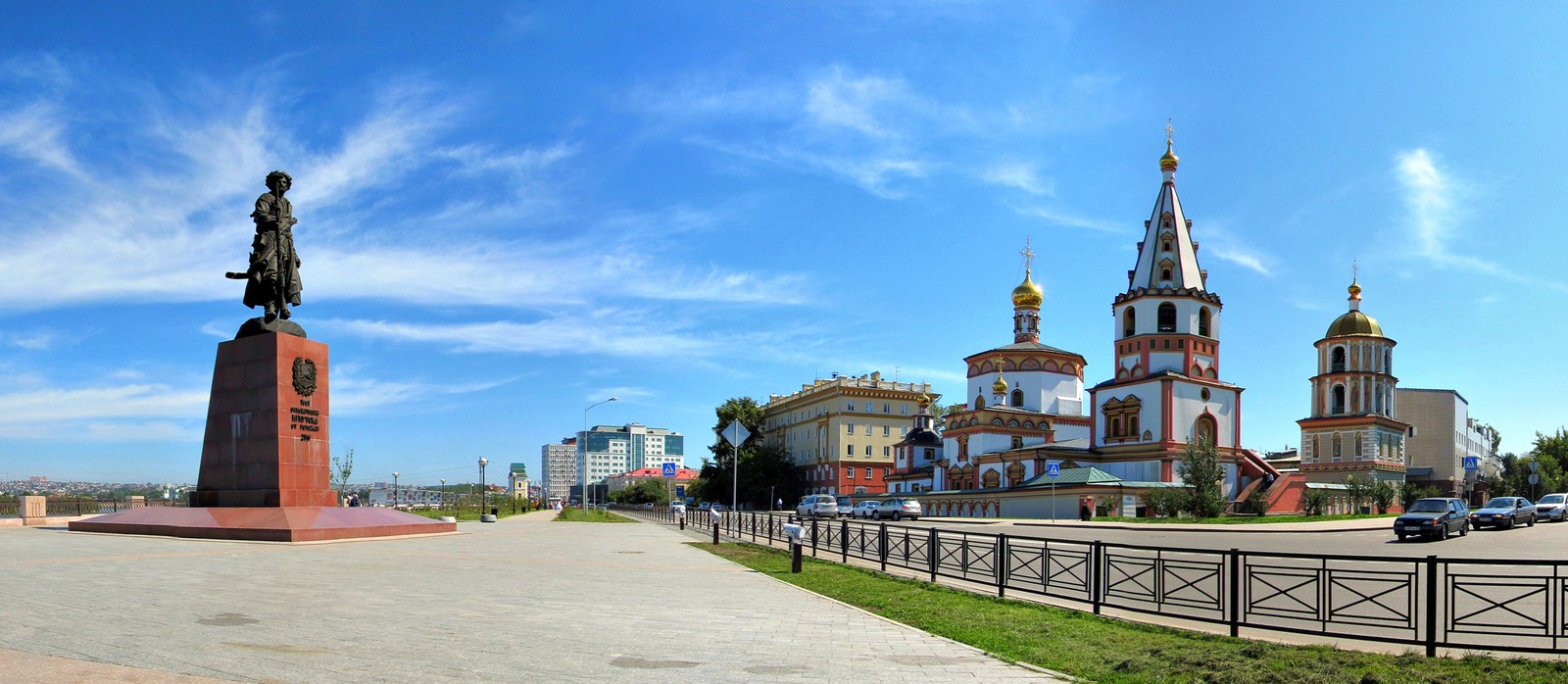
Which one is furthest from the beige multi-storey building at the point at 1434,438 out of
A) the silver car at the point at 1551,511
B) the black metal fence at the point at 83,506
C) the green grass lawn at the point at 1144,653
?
the black metal fence at the point at 83,506

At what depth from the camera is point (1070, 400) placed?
74.2 meters

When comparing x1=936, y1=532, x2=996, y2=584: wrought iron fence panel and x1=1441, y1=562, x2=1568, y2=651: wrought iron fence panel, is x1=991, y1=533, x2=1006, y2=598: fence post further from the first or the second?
x1=1441, y1=562, x2=1568, y2=651: wrought iron fence panel

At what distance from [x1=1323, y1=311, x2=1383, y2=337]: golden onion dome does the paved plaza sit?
66695 mm

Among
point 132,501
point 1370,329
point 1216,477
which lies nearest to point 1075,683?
point 132,501

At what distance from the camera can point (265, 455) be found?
25.1 metres

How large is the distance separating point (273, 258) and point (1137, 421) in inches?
2046

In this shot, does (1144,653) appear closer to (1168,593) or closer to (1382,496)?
(1168,593)

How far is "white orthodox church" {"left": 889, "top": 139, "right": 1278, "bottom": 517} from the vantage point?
5938 cm

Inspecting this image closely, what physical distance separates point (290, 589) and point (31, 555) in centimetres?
802

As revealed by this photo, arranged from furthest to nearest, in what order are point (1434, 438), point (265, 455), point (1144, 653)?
1. point (1434, 438)
2. point (265, 455)
3. point (1144, 653)

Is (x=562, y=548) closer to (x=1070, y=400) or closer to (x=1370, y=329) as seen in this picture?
(x=1070, y=400)

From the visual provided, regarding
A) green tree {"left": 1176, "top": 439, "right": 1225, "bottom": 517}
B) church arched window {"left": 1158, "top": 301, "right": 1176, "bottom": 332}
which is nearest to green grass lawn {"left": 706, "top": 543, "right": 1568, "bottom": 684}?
green tree {"left": 1176, "top": 439, "right": 1225, "bottom": 517}

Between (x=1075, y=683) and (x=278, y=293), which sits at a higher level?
(x=278, y=293)

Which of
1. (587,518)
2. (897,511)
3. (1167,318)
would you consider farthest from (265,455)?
(1167,318)
